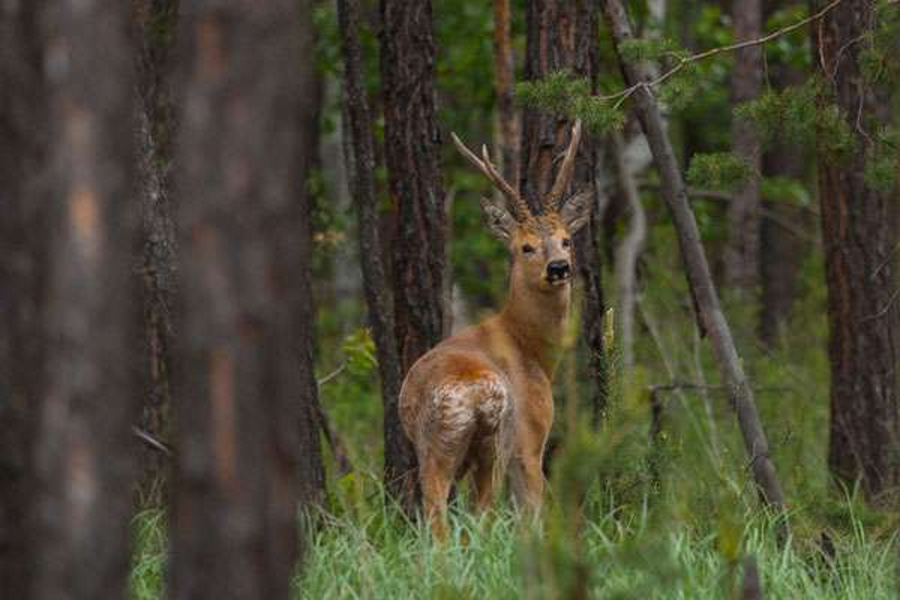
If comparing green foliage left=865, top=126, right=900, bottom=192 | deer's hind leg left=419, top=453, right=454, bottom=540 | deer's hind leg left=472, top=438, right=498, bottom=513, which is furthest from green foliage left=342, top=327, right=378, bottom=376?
green foliage left=865, top=126, right=900, bottom=192

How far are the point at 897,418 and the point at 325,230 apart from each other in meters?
5.35

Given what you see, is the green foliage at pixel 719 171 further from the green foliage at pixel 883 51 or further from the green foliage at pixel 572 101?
the green foliage at pixel 883 51

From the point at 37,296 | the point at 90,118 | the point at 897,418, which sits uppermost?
the point at 90,118

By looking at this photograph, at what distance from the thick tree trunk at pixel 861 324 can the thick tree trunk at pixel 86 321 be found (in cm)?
863

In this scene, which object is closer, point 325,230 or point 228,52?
point 228,52

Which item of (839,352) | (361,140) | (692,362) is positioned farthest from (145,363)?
(692,362)

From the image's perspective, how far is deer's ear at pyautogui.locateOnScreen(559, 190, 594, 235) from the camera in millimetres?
10109

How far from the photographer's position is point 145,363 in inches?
417

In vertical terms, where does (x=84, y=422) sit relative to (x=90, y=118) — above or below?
below

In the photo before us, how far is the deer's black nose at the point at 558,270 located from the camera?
9.88m

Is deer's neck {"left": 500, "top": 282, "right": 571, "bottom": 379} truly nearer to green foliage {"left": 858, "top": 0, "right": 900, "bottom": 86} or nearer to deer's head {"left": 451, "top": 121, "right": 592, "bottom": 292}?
deer's head {"left": 451, "top": 121, "right": 592, "bottom": 292}

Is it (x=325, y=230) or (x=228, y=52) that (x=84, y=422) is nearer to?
(x=228, y=52)

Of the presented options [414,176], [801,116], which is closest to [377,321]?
[414,176]

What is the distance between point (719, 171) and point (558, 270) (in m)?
1.01
